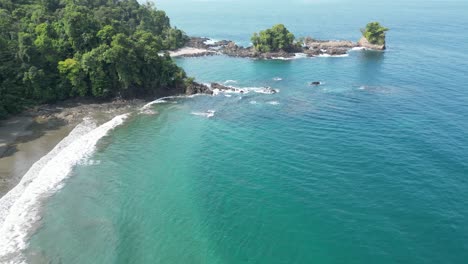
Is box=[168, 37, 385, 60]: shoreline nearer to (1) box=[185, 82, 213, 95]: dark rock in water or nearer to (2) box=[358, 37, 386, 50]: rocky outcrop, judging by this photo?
(2) box=[358, 37, 386, 50]: rocky outcrop

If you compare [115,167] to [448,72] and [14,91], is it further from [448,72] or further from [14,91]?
[448,72]

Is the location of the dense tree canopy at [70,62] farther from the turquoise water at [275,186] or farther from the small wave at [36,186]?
the small wave at [36,186]

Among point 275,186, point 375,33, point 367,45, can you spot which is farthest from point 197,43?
point 275,186

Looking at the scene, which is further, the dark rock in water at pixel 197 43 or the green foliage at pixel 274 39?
the dark rock in water at pixel 197 43

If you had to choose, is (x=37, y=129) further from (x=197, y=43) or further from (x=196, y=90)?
(x=197, y=43)

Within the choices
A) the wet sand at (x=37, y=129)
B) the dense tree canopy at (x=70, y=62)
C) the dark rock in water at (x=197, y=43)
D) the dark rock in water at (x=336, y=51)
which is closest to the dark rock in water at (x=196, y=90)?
the dense tree canopy at (x=70, y=62)

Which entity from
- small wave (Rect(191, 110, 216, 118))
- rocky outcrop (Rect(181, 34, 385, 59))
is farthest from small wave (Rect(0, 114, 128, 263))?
rocky outcrop (Rect(181, 34, 385, 59))

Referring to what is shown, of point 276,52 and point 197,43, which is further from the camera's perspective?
point 197,43
